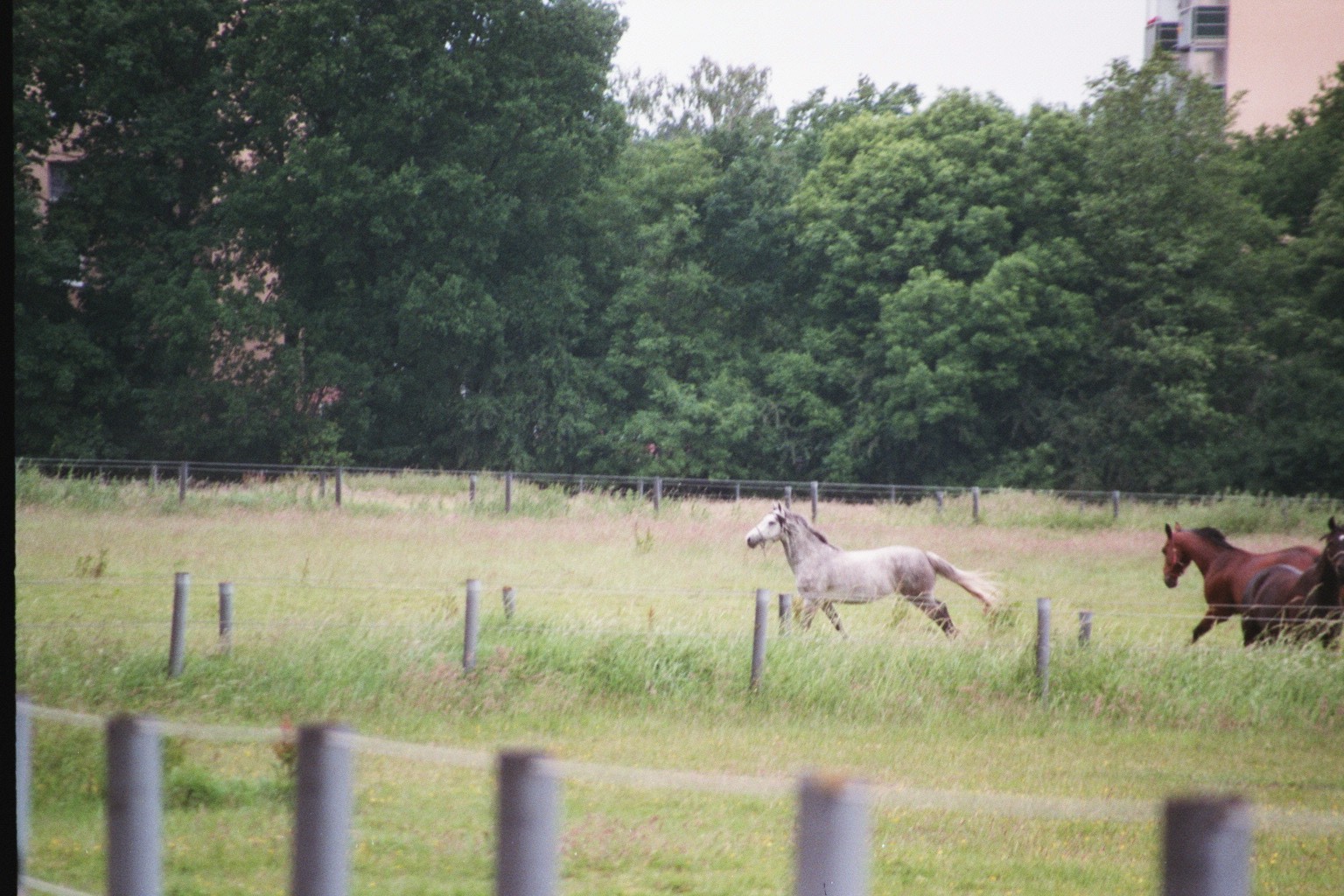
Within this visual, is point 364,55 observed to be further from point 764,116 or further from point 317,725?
point 317,725

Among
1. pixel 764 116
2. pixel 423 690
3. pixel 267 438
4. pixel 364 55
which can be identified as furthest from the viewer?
pixel 764 116

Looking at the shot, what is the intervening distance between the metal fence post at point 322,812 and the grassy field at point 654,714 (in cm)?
→ 76

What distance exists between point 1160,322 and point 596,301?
7.77 meters

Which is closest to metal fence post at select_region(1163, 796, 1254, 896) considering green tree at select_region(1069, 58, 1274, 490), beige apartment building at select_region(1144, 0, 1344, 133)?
beige apartment building at select_region(1144, 0, 1344, 133)

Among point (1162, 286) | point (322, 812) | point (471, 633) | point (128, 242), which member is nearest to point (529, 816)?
point (322, 812)

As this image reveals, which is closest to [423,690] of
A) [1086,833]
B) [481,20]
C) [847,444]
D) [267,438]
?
[1086,833]

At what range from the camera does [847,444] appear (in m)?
17.3

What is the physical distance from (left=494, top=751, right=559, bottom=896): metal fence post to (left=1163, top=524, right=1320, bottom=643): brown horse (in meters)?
5.79

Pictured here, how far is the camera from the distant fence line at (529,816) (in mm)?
1175

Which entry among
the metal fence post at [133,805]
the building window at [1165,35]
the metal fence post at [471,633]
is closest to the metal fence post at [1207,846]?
the metal fence post at [133,805]

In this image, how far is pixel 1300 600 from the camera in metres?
6.21

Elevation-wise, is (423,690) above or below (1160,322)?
below

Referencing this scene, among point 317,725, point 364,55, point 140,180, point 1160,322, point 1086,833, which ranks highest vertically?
point 364,55

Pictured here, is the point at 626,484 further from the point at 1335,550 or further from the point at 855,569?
the point at 1335,550
